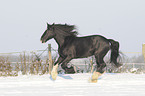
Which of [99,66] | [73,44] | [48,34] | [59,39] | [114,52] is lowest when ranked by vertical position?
[99,66]

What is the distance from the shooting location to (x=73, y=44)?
9055 millimetres

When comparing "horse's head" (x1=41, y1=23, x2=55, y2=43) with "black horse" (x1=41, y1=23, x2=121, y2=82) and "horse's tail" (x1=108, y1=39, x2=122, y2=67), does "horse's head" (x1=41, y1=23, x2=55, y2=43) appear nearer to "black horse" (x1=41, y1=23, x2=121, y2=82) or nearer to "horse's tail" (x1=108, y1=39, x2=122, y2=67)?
"black horse" (x1=41, y1=23, x2=121, y2=82)

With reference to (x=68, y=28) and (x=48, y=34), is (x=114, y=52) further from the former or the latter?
(x=48, y=34)

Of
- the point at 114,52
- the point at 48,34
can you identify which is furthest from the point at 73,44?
the point at 114,52

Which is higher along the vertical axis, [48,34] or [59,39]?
[48,34]

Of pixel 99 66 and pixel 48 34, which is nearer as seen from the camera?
pixel 99 66

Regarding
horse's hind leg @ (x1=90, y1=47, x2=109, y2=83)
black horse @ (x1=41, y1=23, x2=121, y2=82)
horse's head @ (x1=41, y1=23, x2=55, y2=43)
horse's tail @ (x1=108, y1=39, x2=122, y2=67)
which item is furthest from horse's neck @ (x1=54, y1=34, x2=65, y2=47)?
horse's tail @ (x1=108, y1=39, x2=122, y2=67)

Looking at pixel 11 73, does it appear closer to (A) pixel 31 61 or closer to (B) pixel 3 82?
(A) pixel 31 61

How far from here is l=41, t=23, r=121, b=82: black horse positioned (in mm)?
8961

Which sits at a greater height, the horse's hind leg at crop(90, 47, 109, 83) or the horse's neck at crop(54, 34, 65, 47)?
the horse's neck at crop(54, 34, 65, 47)

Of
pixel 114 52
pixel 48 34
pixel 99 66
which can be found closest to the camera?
pixel 99 66

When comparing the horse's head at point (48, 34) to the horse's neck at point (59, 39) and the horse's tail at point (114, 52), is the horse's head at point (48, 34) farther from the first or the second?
the horse's tail at point (114, 52)

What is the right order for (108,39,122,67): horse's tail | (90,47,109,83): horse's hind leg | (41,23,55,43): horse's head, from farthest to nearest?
(108,39,122,67): horse's tail → (41,23,55,43): horse's head → (90,47,109,83): horse's hind leg

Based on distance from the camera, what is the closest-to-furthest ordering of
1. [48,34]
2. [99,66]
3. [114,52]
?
[99,66], [48,34], [114,52]
